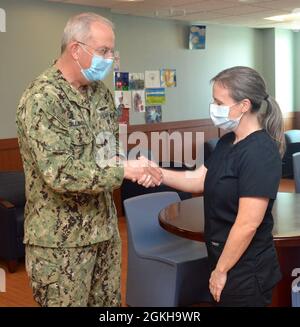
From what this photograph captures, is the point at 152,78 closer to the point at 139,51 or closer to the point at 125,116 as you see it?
the point at 139,51

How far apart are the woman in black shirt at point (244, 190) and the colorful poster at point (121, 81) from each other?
4802mm

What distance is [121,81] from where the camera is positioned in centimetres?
671

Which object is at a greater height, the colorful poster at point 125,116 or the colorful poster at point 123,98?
the colorful poster at point 123,98

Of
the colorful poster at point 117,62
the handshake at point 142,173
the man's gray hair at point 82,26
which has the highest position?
the colorful poster at point 117,62

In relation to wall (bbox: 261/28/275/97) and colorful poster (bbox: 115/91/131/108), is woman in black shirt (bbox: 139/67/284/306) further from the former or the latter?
wall (bbox: 261/28/275/97)

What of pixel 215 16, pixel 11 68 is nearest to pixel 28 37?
pixel 11 68

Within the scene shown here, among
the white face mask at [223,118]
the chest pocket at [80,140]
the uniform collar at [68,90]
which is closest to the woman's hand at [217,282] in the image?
the white face mask at [223,118]

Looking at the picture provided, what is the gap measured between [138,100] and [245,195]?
529 centimetres

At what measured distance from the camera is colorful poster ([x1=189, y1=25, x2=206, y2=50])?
7593 millimetres

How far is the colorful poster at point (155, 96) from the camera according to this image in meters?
7.12

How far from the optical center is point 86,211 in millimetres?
1968

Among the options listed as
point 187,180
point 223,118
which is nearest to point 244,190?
point 223,118

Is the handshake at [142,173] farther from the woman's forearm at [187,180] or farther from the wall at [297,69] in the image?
the wall at [297,69]

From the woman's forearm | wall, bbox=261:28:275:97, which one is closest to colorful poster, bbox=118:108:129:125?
wall, bbox=261:28:275:97
